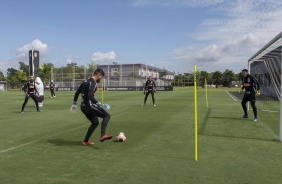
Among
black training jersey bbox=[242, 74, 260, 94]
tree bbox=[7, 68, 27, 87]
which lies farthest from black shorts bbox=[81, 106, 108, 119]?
tree bbox=[7, 68, 27, 87]

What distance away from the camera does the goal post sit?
38.6 feet

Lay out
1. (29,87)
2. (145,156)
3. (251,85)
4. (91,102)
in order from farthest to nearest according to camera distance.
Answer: (29,87)
(251,85)
(91,102)
(145,156)

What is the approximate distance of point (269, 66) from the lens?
16203mm

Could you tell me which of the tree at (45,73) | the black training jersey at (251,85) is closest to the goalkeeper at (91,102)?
the black training jersey at (251,85)

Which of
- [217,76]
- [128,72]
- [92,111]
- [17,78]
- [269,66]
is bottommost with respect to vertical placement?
[92,111]

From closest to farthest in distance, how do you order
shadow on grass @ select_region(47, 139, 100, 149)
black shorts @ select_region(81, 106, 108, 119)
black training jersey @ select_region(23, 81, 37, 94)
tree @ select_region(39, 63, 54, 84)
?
black shorts @ select_region(81, 106, 108, 119), shadow on grass @ select_region(47, 139, 100, 149), black training jersey @ select_region(23, 81, 37, 94), tree @ select_region(39, 63, 54, 84)

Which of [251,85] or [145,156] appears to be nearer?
[145,156]

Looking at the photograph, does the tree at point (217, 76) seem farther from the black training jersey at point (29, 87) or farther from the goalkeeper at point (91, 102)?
the goalkeeper at point (91, 102)

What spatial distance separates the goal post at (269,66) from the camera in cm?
1176

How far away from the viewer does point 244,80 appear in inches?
493

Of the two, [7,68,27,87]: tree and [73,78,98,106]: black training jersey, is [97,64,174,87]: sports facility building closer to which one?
[7,68,27,87]: tree

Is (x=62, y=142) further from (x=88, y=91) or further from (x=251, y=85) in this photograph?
(x=251, y=85)

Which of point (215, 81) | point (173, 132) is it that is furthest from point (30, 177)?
point (215, 81)

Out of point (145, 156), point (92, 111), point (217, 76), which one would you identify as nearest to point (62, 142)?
point (92, 111)
